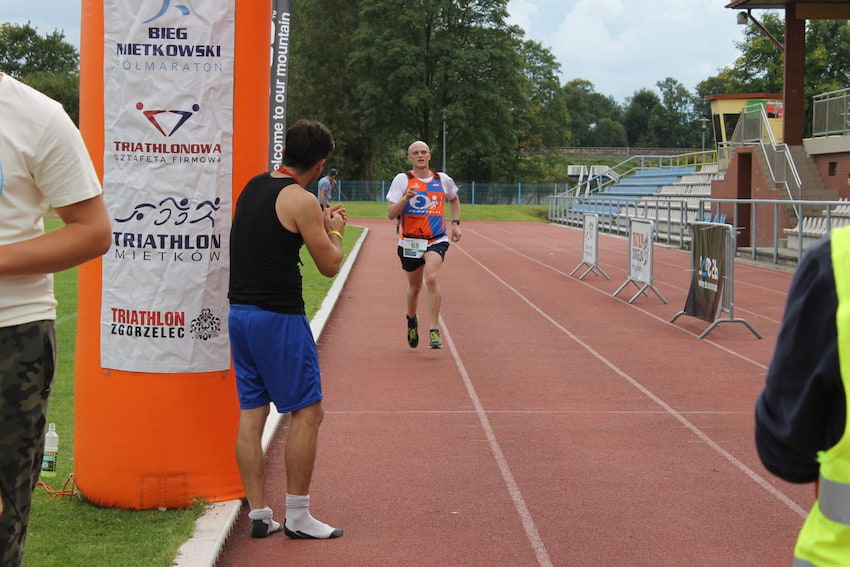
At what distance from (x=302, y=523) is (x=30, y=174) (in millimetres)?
2767

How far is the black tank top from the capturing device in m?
5.09

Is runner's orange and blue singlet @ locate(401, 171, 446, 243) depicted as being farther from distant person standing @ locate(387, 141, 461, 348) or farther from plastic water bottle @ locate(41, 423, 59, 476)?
plastic water bottle @ locate(41, 423, 59, 476)

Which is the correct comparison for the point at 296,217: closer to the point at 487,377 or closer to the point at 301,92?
the point at 487,377

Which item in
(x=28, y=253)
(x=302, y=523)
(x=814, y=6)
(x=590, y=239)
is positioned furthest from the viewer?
(x=814, y=6)

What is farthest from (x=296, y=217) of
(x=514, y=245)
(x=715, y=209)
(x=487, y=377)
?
(x=514, y=245)

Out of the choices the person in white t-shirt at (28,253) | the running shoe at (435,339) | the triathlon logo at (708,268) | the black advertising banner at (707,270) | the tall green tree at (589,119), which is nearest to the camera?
the person in white t-shirt at (28,253)

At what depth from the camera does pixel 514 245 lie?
32.1m

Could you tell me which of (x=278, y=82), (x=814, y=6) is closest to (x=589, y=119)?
(x=814, y=6)

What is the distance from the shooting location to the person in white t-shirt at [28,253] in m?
2.93

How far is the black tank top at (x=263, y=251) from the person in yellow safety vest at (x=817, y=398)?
11.1ft

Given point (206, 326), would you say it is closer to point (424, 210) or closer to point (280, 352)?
point (280, 352)

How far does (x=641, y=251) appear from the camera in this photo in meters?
16.1

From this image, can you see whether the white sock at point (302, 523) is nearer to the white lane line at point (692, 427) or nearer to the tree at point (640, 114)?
the white lane line at point (692, 427)

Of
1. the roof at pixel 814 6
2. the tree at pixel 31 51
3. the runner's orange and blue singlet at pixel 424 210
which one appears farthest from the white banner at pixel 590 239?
the tree at pixel 31 51
